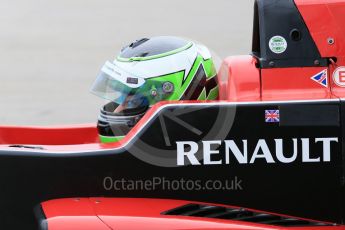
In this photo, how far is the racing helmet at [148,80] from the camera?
11.5 feet

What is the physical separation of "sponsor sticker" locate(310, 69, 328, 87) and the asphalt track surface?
9.99 ft

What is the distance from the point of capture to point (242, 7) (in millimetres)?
8859

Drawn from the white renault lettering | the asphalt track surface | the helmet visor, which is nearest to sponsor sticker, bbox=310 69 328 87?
the white renault lettering

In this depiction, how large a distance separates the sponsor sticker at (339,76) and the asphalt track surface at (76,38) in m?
3.07

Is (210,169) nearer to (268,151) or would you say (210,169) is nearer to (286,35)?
(268,151)

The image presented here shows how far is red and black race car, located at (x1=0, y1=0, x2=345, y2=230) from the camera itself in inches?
125

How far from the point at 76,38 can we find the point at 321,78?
500cm

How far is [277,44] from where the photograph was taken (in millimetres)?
3395

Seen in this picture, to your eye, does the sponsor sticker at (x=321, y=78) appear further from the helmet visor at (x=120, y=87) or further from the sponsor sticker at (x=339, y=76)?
the helmet visor at (x=120, y=87)

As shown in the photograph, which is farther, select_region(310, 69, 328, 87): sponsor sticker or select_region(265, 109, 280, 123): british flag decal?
select_region(310, 69, 328, 87): sponsor sticker

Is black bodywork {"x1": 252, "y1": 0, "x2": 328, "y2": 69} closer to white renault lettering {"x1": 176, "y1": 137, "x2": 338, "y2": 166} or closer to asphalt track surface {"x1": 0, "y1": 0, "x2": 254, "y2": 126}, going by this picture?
white renault lettering {"x1": 176, "y1": 137, "x2": 338, "y2": 166}

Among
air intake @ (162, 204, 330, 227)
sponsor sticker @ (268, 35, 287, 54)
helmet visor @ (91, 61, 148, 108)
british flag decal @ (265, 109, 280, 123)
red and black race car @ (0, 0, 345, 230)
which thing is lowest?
air intake @ (162, 204, 330, 227)

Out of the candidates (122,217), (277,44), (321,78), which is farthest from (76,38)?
(122,217)

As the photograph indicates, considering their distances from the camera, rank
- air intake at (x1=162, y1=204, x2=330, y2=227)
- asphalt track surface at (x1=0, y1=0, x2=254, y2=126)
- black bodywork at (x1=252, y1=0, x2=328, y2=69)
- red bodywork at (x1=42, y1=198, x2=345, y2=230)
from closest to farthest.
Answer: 1. red bodywork at (x1=42, y1=198, x2=345, y2=230)
2. air intake at (x1=162, y1=204, x2=330, y2=227)
3. black bodywork at (x1=252, y1=0, x2=328, y2=69)
4. asphalt track surface at (x1=0, y1=0, x2=254, y2=126)
